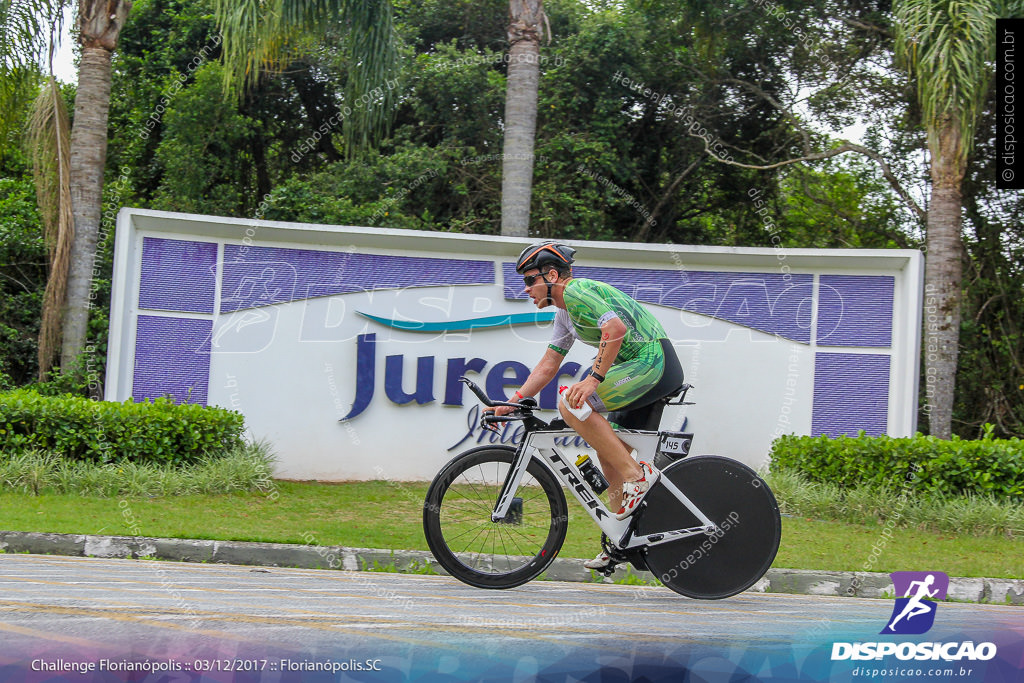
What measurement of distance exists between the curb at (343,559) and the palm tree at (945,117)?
4.77 meters

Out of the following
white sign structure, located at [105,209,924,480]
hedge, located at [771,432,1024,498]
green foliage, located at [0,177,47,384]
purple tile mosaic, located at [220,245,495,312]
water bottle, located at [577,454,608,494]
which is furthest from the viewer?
green foliage, located at [0,177,47,384]

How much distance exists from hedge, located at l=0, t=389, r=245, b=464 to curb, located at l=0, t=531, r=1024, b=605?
8.29 ft

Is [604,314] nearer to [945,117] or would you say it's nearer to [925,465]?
[925,465]

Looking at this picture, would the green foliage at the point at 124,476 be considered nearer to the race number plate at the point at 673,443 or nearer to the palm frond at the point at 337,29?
the palm frond at the point at 337,29

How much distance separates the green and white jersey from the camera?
177 inches

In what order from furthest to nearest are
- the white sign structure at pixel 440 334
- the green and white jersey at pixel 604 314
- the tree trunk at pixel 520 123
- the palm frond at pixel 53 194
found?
the tree trunk at pixel 520 123 < the palm frond at pixel 53 194 < the white sign structure at pixel 440 334 < the green and white jersey at pixel 604 314

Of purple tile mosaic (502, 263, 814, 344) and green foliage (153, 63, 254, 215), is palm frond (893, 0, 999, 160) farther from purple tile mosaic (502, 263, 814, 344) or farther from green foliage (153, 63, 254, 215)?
green foliage (153, 63, 254, 215)

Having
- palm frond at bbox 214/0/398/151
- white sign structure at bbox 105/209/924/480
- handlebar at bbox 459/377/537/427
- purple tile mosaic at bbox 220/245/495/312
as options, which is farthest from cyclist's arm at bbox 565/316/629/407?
palm frond at bbox 214/0/398/151

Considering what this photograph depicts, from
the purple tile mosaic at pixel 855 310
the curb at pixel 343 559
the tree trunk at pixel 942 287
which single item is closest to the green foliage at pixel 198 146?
the curb at pixel 343 559

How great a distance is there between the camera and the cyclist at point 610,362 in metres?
4.43

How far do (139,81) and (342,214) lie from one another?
5.73 metres

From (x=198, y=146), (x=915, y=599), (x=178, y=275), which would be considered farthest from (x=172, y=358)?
(x=915, y=599)

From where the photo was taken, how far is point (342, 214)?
12859 mm

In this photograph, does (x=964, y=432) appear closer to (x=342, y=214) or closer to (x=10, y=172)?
(x=342, y=214)
